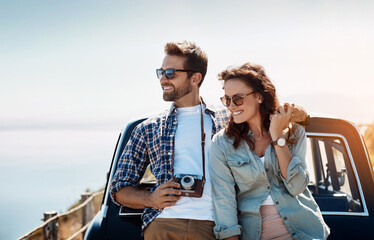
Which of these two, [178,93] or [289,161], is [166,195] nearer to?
[289,161]

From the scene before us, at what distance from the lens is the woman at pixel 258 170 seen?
110 inches

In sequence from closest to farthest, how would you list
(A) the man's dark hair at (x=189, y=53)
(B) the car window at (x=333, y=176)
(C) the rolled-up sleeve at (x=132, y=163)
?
1. (C) the rolled-up sleeve at (x=132, y=163)
2. (B) the car window at (x=333, y=176)
3. (A) the man's dark hair at (x=189, y=53)

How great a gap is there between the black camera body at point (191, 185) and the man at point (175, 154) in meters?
0.03

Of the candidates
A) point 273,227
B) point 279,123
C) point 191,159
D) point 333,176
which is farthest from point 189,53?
point 333,176

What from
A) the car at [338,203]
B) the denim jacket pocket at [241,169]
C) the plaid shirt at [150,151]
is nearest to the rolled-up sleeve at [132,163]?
the plaid shirt at [150,151]

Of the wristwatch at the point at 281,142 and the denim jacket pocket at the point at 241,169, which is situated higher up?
the wristwatch at the point at 281,142

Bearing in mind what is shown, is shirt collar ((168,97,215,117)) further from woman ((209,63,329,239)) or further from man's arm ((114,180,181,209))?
man's arm ((114,180,181,209))

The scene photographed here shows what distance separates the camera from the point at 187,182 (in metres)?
2.98

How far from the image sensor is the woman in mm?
2785

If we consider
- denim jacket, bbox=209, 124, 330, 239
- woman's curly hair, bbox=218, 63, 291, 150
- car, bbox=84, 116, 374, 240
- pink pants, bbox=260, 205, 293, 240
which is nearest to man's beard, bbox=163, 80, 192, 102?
car, bbox=84, 116, 374, 240

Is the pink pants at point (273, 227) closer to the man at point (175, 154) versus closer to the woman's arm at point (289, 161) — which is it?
the woman's arm at point (289, 161)

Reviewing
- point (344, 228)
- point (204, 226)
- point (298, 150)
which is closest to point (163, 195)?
point (204, 226)

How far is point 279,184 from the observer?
2.89m

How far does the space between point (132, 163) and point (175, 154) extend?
1.19ft
